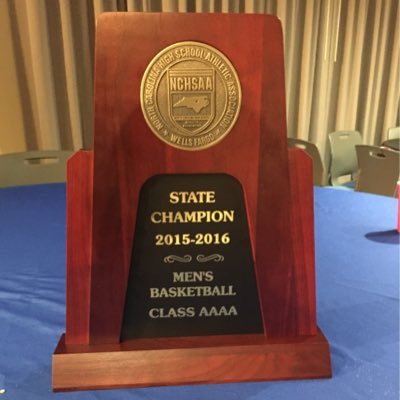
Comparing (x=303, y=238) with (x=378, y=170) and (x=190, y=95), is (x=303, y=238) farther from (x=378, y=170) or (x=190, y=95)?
(x=378, y=170)

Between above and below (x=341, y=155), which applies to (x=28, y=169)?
above

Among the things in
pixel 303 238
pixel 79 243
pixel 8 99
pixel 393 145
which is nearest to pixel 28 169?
pixel 8 99

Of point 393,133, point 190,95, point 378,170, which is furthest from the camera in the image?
point 393,133

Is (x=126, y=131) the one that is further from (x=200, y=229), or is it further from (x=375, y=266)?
(x=375, y=266)

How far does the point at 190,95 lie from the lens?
0.49m

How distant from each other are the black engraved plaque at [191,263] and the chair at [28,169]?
117 centimetres

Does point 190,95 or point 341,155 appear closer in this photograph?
point 190,95

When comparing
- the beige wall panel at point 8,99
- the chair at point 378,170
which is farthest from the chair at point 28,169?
the chair at point 378,170

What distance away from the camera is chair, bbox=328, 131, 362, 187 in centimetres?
277

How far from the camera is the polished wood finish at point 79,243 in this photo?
1.63 ft

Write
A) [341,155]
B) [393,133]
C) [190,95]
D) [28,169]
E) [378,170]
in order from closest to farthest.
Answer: [190,95] < [28,169] < [378,170] < [341,155] < [393,133]

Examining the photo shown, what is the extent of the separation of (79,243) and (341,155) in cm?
254

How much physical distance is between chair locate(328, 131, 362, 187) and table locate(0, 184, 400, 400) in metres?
1.66

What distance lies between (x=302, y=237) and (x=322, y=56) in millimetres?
2857
